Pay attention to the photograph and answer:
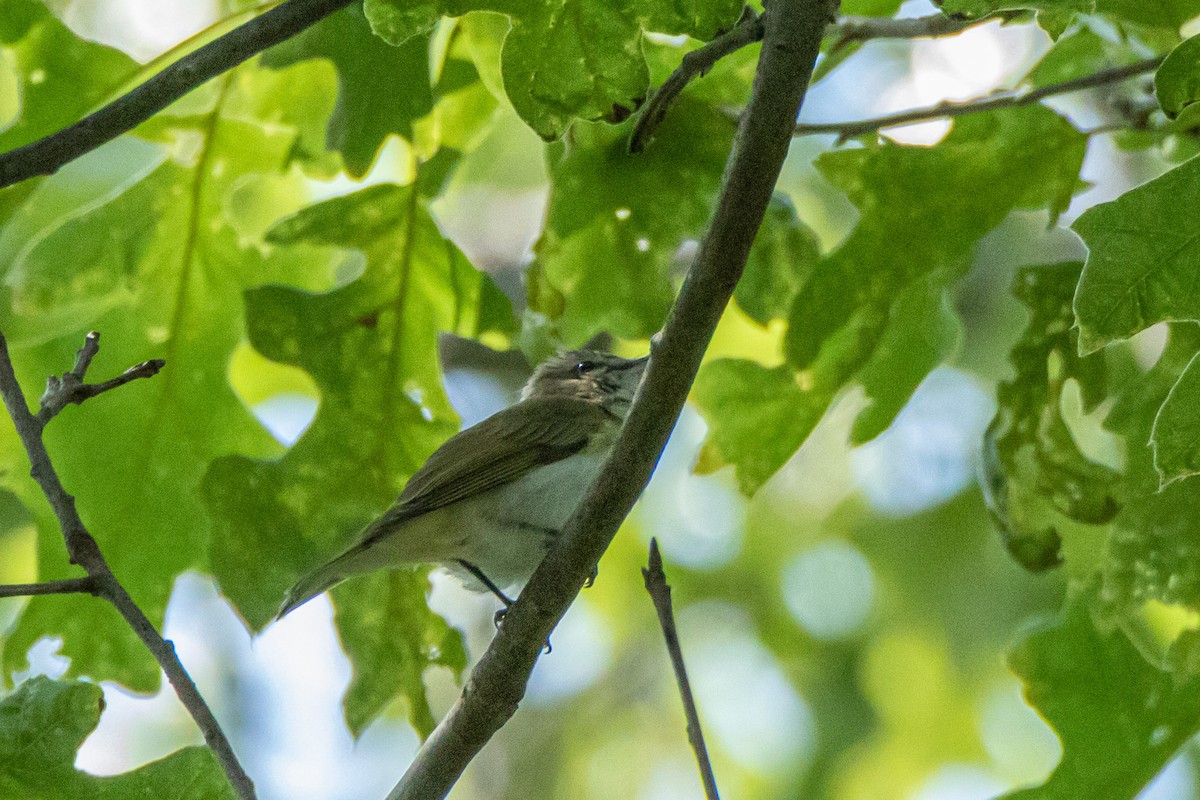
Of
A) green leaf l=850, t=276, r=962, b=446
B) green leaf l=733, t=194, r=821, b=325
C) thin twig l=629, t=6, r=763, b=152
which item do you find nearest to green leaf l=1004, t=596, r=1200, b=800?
green leaf l=850, t=276, r=962, b=446

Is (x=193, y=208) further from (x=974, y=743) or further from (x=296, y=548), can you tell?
(x=974, y=743)

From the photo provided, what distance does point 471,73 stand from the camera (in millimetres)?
3109

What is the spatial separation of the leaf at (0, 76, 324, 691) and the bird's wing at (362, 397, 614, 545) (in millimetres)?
445

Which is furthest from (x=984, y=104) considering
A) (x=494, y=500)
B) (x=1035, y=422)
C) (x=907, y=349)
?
(x=494, y=500)

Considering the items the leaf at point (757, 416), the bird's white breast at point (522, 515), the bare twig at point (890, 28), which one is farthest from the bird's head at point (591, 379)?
the bare twig at point (890, 28)

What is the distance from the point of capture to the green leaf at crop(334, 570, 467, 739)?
126 inches

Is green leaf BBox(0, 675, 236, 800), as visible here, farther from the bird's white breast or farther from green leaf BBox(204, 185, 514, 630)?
the bird's white breast

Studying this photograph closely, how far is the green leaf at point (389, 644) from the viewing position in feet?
10.5

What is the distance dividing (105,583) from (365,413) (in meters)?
1.23

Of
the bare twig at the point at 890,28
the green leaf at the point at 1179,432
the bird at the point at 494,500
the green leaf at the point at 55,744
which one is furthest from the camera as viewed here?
the bird at the point at 494,500

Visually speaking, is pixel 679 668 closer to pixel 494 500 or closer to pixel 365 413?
pixel 365 413

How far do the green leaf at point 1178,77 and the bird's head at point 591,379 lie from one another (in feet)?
7.74

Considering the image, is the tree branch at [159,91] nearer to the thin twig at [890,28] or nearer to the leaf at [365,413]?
the leaf at [365,413]

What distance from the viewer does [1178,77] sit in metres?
2.13
